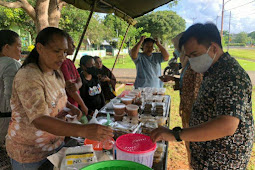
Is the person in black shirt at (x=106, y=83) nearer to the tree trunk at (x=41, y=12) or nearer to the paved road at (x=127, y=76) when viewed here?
the tree trunk at (x=41, y=12)

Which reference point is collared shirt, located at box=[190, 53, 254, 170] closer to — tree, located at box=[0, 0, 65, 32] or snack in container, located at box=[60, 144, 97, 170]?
snack in container, located at box=[60, 144, 97, 170]

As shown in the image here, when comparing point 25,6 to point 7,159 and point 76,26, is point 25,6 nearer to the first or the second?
point 7,159

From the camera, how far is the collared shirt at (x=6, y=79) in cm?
191

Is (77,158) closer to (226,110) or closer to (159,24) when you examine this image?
(226,110)

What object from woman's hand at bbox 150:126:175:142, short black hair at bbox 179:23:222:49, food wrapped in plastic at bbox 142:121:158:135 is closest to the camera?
woman's hand at bbox 150:126:175:142

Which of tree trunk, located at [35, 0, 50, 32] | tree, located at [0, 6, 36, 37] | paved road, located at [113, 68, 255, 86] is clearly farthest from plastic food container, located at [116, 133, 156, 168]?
tree, located at [0, 6, 36, 37]

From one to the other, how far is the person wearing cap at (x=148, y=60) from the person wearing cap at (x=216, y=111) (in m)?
2.23

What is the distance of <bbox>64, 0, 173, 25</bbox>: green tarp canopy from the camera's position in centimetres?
316

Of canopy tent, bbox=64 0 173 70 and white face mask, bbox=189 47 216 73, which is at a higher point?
canopy tent, bbox=64 0 173 70

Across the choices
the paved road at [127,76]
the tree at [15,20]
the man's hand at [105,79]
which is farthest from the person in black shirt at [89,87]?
the tree at [15,20]

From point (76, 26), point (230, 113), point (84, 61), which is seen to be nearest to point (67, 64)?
point (84, 61)

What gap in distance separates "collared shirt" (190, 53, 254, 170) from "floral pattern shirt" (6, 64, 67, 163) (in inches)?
46.1

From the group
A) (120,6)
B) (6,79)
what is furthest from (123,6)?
(6,79)

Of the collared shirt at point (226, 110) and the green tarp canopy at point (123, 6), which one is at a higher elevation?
the green tarp canopy at point (123, 6)
